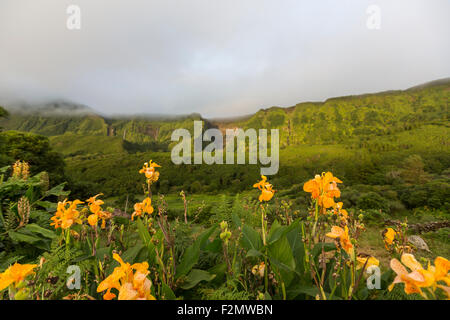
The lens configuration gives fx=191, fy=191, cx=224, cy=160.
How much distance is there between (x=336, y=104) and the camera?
118 metres

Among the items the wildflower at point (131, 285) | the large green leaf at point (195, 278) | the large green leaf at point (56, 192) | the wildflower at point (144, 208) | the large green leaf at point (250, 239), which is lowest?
the large green leaf at point (195, 278)

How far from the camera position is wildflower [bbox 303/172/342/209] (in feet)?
5.09

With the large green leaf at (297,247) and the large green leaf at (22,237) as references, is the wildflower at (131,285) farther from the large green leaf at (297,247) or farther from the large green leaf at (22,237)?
the large green leaf at (22,237)

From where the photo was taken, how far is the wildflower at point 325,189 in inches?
61.1

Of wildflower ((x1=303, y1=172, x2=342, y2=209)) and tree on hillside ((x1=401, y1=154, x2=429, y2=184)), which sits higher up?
wildflower ((x1=303, y1=172, x2=342, y2=209))

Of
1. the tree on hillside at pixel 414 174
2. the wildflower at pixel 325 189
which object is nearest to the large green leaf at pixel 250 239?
the wildflower at pixel 325 189

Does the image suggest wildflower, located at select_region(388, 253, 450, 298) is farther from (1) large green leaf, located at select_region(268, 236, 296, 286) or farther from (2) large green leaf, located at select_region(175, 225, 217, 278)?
(2) large green leaf, located at select_region(175, 225, 217, 278)

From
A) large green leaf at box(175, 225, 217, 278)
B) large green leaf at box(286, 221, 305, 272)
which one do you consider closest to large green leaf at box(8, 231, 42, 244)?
large green leaf at box(175, 225, 217, 278)

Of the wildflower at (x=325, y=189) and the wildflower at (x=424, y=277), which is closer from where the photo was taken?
the wildflower at (x=424, y=277)

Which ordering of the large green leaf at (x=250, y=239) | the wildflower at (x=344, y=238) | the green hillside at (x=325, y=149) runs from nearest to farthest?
the wildflower at (x=344, y=238) < the large green leaf at (x=250, y=239) < the green hillside at (x=325, y=149)

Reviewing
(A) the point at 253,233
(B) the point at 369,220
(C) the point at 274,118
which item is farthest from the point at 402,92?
(A) the point at 253,233
